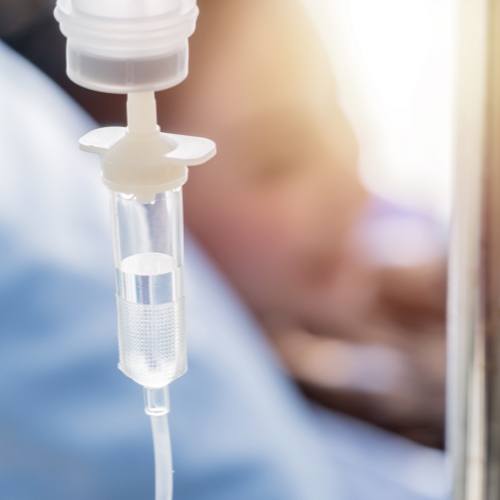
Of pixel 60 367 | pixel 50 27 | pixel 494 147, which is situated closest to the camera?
pixel 494 147

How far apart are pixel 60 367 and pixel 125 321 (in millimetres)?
233

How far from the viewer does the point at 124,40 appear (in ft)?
1.22

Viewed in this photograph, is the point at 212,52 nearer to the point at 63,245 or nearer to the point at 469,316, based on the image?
the point at 63,245

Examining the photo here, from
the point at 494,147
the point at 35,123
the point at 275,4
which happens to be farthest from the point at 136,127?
the point at 275,4

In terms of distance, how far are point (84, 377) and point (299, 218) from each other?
19.3 inches

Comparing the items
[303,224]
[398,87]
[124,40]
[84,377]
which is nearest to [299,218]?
[303,224]

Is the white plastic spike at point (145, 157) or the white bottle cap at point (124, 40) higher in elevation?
the white bottle cap at point (124, 40)

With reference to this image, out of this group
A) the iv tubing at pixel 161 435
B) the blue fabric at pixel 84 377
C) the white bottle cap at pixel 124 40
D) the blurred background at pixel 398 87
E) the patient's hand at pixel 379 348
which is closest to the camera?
the white bottle cap at pixel 124 40

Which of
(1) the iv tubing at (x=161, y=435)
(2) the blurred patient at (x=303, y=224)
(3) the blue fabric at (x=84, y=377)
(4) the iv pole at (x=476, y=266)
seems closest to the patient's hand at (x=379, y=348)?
(2) the blurred patient at (x=303, y=224)

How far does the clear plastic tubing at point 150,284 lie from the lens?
1.47ft

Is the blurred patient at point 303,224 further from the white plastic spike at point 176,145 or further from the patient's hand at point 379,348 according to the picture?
the white plastic spike at point 176,145

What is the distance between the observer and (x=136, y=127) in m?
0.42

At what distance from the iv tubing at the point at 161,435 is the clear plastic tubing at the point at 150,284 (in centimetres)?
2

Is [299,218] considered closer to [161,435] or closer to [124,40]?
[161,435]
